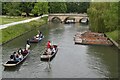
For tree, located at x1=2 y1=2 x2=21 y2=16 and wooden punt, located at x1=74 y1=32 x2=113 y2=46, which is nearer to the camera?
wooden punt, located at x1=74 y1=32 x2=113 y2=46

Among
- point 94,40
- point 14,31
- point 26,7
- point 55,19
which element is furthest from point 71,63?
point 55,19

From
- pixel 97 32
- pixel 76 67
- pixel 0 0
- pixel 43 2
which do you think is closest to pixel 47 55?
pixel 76 67

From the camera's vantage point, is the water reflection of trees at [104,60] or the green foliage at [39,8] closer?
the water reflection of trees at [104,60]

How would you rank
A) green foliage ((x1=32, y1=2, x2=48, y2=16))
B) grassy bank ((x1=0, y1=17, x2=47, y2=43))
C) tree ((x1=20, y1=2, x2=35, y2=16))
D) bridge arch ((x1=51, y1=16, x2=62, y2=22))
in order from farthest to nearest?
1. bridge arch ((x1=51, y1=16, x2=62, y2=22))
2. tree ((x1=20, y1=2, x2=35, y2=16))
3. green foliage ((x1=32, y1=2, x2=48, y2=16))
4. grassy bank ((x1=0, y1=17, x2=47, y2=43))

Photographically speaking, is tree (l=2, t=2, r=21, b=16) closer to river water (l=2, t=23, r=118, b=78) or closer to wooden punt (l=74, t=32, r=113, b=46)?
wooden punt (l=74, t=32, r=113, b=46)

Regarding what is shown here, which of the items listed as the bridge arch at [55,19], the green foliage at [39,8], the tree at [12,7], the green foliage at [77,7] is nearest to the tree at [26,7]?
the green foliage at [39,8]

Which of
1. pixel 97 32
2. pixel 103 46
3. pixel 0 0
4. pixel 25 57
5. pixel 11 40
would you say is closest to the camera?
pixel 25 57

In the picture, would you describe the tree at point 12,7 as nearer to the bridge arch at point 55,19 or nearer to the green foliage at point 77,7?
the bridge arch at point 55,19

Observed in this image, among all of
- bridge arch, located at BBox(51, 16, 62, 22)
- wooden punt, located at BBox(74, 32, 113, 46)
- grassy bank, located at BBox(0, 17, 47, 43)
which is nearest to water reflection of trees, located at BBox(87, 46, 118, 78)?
wooden punt, located at BBox(74, 32, 113, 46)

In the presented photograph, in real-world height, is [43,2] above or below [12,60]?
above

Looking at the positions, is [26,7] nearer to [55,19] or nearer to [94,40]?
[55,19]

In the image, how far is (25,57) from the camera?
36.8m

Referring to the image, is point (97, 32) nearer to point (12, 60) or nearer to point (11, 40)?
point (11, 40)

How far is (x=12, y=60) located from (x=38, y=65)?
300 centimetres
